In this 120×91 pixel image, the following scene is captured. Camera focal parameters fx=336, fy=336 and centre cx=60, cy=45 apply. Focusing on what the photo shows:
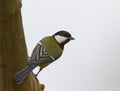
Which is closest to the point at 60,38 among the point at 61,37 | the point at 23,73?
the point at 61,37

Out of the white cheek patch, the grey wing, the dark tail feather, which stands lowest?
the dark tail feather

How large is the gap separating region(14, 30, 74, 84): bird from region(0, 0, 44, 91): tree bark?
0.05 feet

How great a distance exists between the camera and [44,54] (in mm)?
619

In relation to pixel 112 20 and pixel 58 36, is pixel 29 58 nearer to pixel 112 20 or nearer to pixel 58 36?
pixel 58 36

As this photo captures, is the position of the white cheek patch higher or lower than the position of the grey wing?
higher

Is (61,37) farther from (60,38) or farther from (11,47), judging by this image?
(11,47)

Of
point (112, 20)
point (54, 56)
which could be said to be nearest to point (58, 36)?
point (54, 56)

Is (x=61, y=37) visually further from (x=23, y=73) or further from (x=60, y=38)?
(x=23, y=73)

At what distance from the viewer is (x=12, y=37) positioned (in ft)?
1.91

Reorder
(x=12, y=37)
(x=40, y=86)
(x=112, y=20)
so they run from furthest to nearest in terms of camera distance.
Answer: (x=112, y=20)
(x=40, y=86)
(x=12, y=37)

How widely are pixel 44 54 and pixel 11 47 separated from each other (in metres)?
0.07

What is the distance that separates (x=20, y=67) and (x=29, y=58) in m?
0.03

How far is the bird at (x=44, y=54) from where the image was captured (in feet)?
1.94

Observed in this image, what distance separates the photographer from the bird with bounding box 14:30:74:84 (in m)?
0.59
